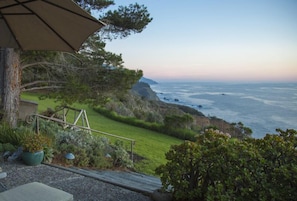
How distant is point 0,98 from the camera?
7.04 metres

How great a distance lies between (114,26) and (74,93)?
2.72 metres

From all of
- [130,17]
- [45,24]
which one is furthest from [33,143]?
[130,17]

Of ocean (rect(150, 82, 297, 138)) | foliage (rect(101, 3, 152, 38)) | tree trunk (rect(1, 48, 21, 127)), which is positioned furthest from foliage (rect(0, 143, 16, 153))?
ocean (rect(150, 82, 297, 138))

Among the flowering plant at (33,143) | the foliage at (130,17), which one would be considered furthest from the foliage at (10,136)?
the foliage at (130,17)

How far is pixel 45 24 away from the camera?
2.77 m

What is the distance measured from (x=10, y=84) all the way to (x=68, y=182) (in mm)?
4166

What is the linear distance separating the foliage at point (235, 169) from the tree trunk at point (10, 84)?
5439 mm

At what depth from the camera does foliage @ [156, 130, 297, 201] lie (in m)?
2.54

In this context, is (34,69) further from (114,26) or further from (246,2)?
(246,2)

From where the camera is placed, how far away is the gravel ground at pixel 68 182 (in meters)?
3.63

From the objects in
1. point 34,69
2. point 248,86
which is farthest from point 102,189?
point 248,86

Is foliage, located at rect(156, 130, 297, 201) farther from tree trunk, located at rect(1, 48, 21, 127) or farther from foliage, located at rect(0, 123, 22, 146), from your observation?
tree trunk, located at rect(1, 48, 21, 127)

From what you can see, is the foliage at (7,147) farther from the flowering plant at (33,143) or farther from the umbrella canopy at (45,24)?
the umbrella canopy at (45,24)

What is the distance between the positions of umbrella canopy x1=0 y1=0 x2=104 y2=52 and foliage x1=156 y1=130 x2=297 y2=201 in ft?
6.07
